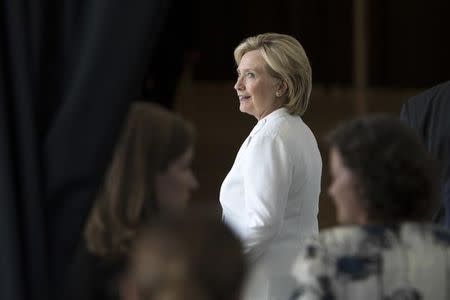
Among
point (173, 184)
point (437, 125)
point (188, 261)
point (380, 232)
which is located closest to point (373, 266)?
point (380, 232)

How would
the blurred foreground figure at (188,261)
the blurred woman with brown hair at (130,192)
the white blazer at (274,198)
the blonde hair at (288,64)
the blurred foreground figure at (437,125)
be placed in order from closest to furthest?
the blurred foreground figure at (188,261) < the blurred woman with brown hair at (130,192) < the white blazer at (274,198) < the blonde hair at (288,64) < the blurred foreground figure at (437,125)

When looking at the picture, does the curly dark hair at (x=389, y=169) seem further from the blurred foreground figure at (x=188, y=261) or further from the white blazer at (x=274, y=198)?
the white blazer at (x=274, y=198)

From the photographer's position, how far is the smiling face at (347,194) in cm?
228

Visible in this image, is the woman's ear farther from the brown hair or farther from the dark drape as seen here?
the brown hair

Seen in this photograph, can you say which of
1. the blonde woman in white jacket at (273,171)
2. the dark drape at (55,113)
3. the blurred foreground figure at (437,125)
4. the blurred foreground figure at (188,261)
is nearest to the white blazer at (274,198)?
the blonde woman in white jacket at (273,171)

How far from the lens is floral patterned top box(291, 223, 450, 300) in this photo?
2246 millimetres

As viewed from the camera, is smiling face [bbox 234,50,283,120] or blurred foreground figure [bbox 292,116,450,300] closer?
blurred foreground figure [bbox 292,116,450,300]

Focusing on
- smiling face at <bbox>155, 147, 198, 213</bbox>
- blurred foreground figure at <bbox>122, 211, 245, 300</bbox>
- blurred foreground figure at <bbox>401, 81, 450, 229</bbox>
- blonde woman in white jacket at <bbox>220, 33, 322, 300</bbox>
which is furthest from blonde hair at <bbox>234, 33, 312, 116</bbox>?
blurred foreground figure at <bbox>122, 211, 245, 300</bbox>

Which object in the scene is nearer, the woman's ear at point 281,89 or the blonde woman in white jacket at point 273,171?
the blonde woman in white jacket at point 273,171

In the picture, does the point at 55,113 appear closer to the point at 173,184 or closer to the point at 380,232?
the point at 173,184

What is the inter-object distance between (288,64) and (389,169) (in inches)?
50.9

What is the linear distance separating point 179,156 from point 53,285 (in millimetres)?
406

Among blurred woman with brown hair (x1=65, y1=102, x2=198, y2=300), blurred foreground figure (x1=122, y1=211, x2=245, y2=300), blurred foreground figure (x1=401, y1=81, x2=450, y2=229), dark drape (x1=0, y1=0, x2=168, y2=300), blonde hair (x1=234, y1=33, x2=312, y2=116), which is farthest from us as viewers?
blurred foreground figure (x1=401, y1=81, x2=450, y2=229)

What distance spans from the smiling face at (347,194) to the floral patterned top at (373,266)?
0.03 meters
